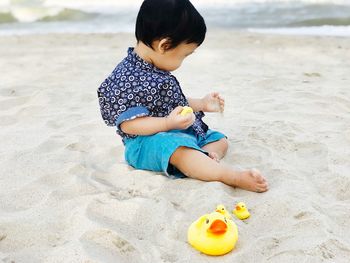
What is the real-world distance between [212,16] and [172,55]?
7544 mm

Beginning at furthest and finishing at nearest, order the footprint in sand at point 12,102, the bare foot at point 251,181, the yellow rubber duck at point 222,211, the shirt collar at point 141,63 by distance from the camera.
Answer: the footprint in sand at point 12,102 → the shirt collar at point 141,63 → the bare foot at point 251,181 → the yellow rubber duck at point 222,211

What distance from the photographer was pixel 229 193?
2166 millimetres

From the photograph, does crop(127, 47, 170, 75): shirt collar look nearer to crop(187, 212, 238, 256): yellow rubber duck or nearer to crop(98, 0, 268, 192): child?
crop(98, 0, 268, 192): child

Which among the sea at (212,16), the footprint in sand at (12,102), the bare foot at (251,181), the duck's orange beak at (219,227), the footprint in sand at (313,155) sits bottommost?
the sea at (212,16)

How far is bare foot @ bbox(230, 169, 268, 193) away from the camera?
2127 mm


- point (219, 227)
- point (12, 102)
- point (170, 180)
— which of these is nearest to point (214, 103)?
point (170, 180)

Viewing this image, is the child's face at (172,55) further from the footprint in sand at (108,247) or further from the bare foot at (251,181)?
the footprint in sand at (108,247)

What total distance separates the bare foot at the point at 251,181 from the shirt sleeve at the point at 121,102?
1.65 ft

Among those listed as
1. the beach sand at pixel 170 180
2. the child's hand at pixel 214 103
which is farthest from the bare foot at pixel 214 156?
the child's hand at pixel 214 103

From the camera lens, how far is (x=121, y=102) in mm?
2348

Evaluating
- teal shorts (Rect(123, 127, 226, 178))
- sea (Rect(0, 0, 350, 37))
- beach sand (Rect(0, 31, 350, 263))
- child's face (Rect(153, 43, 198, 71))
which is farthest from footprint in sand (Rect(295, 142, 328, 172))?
sea (Rect(0, 0, 350, 37))

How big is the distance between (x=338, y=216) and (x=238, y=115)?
4.93ft

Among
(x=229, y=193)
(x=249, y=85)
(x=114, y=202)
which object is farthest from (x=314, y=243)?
(x=249, y=85)

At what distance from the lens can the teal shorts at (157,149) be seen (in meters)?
2.29
